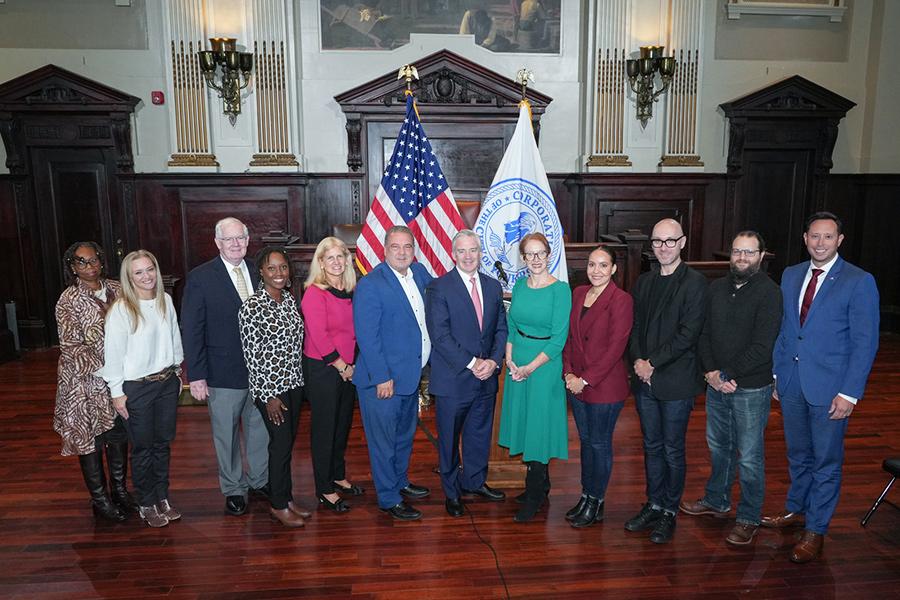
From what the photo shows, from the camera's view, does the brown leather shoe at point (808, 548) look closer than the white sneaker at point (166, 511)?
Yes

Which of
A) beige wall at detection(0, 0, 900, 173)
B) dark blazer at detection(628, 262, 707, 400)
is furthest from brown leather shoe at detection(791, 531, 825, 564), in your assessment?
beige wall at detection(0, 0, 900, 173)

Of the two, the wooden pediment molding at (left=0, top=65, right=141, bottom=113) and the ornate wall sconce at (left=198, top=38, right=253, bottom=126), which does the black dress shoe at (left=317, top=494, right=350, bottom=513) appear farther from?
the wooden pediment molding at (left=0, top=65, right=141, bottom=113)

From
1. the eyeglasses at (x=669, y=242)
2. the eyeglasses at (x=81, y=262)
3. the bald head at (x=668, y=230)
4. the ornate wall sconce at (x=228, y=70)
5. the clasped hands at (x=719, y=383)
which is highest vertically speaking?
the ornate wall sconce at (x=228, y=70)

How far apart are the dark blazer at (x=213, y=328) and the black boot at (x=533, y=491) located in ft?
5.71

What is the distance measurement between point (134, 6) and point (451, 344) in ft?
22.4

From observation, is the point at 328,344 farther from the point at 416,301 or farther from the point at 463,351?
the point at 463,351

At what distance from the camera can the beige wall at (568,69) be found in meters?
7.92

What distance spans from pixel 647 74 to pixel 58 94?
7047 millimetres

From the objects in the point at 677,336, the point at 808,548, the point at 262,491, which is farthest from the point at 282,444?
the point at 808,548

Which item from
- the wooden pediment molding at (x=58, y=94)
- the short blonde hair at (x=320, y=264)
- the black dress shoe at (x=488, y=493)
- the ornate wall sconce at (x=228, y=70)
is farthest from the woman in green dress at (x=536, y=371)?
the wooden pediment molding at (x=58, y=94)

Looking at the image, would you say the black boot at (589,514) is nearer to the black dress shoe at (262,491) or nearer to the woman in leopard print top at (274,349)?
the woman in leopard print top at (274,349)

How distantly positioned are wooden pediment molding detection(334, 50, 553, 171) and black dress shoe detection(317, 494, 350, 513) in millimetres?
5078

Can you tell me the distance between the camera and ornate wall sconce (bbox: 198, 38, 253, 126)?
759 centimetres

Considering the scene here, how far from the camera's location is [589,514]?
373cm
